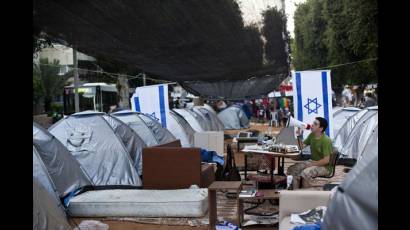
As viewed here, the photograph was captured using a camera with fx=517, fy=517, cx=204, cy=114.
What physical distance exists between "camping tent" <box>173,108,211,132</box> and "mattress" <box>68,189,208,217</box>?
9.26 meters

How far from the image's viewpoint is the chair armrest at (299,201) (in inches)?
194

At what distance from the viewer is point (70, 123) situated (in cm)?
873

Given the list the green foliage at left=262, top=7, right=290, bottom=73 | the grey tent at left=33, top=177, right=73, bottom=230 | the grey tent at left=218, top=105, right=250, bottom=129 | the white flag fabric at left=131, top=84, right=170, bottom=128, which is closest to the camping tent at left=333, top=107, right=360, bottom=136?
the white flag fabric at left=131, top=84, right=170, bottom=128

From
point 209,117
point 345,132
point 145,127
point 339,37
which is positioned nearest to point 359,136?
point 345,132

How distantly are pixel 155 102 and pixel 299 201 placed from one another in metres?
8.02

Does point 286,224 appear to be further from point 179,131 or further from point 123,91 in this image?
point 123,91

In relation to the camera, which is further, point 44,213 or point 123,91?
point 123,91

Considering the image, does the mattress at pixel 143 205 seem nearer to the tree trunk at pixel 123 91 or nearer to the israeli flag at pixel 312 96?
the israeli flag at pixel 312 96

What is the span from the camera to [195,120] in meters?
17.5

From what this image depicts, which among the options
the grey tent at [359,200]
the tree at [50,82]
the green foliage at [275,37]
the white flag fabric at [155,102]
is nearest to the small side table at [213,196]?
the green foliage at [275,37]
